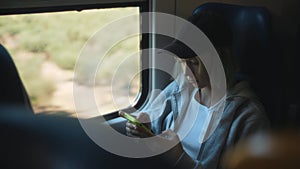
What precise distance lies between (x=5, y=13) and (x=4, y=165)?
15.0 inches

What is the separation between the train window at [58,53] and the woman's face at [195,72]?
0.22m

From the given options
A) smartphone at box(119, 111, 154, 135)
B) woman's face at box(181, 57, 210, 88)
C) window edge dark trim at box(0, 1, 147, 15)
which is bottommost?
smartphone at box(119, 111, 154, 135)

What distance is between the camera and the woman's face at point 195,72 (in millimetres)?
1158

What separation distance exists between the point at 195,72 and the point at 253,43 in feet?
0.64

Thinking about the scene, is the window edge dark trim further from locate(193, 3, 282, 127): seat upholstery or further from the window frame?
locate(193, 3, 282, 127): seat upholstery

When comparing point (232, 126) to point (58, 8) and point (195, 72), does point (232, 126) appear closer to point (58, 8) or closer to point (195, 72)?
point (195, 72)

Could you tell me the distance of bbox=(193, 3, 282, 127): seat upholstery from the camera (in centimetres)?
120

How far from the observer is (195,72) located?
118 cm

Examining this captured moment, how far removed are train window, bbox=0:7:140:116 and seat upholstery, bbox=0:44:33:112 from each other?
0.03 meters

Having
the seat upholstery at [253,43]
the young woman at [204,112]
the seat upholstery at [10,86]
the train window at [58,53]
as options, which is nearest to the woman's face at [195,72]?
the young woman at [204,112]

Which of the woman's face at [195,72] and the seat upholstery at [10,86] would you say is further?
the woman's face at [195,72]

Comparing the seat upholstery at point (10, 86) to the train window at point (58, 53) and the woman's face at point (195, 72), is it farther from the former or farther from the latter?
the woman's face at point (195, 72)

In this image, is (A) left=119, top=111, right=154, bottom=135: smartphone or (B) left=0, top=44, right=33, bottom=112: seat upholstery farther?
(A) left=119, top=111, right=154, bottom=135: smartphone

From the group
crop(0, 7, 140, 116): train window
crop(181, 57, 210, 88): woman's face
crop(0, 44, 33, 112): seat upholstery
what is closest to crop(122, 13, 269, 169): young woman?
crop(181, 57, 210, 88): woman's face
